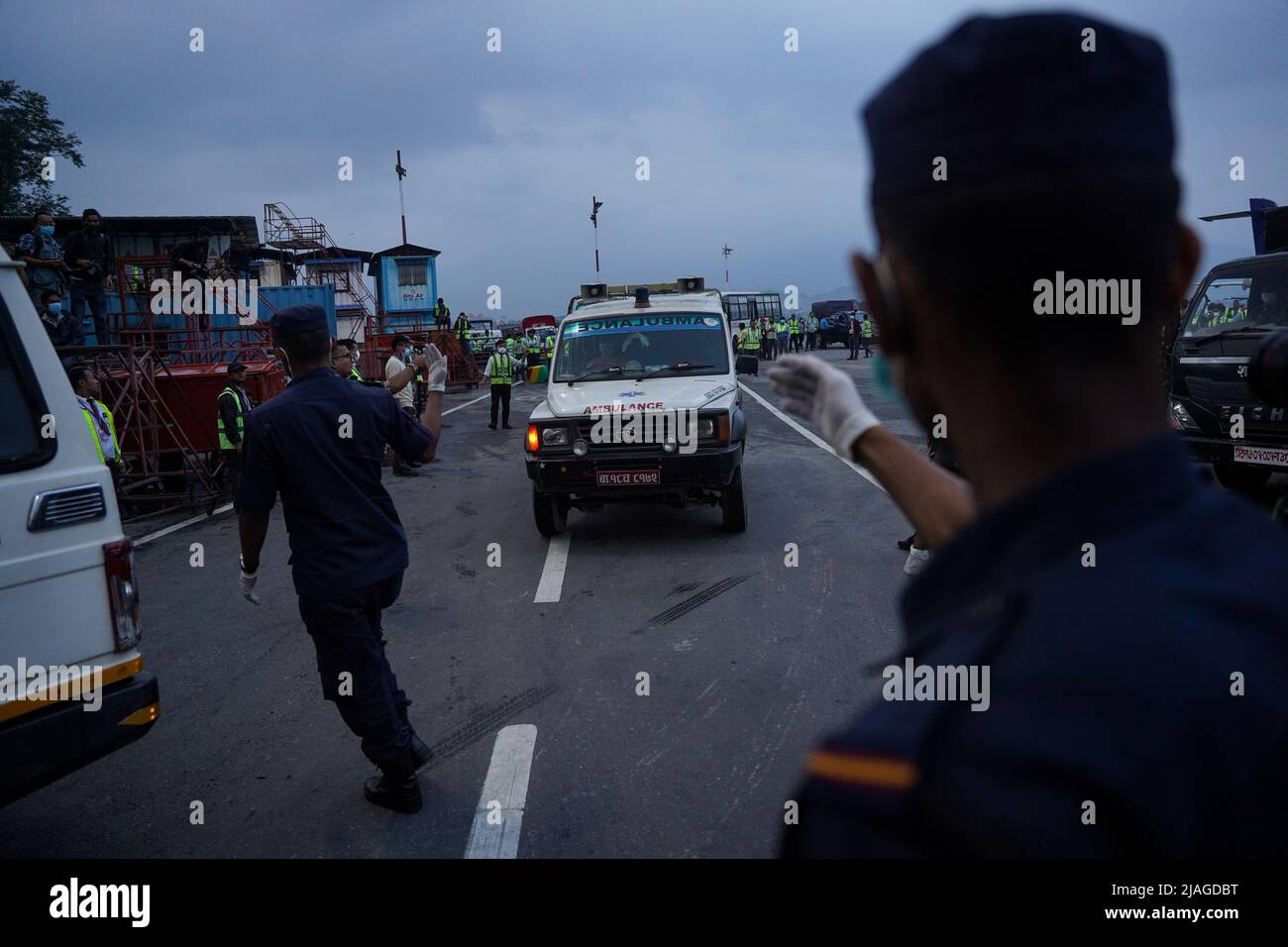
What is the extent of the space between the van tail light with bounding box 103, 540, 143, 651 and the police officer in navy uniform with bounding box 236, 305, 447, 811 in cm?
49

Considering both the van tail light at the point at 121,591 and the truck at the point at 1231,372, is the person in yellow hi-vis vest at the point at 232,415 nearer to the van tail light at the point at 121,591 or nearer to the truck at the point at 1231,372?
the van tail light at the point at 121,591

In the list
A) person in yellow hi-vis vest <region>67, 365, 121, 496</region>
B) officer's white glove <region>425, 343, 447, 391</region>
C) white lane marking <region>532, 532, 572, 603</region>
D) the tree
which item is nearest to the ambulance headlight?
white lane marking <region>532, 532, 572, 603</region>

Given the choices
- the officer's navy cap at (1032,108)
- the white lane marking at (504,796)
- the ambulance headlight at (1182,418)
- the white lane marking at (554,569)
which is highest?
the officer's navy cap at (1032,108)

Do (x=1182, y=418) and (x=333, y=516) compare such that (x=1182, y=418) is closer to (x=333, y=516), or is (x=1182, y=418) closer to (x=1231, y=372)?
(x=1231, y=372)

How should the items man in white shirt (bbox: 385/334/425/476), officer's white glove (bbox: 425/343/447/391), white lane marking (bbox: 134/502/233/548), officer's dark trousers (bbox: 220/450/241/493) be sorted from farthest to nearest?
officer's dark trousers (bbox: 220/450/241/493) < white lane marking (bbox: 134/502/233/548) < man in white shirt (bbox: 385/334/425/476) < officer's white glove (bbox: 425/343/447/391)

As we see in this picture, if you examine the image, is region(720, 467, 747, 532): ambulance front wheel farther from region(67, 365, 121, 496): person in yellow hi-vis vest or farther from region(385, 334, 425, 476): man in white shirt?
region(67, 365, 121, 496): person in yellow hi-vis vest

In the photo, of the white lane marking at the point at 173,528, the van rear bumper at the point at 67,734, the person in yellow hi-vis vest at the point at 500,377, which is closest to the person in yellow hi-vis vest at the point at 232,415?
the white lane marking at the point at 173,528

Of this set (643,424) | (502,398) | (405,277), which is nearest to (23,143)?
(405,277)

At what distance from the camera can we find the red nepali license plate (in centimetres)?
784

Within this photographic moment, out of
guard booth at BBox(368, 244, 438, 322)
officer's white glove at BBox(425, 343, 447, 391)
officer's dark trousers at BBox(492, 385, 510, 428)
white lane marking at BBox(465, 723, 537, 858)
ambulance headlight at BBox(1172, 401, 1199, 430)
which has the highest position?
guard booth at BBox(368, 244, 438, 322)

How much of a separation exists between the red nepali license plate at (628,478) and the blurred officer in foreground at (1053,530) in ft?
22.3

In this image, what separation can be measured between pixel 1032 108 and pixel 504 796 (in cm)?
358

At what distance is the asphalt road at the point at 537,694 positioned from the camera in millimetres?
3664
